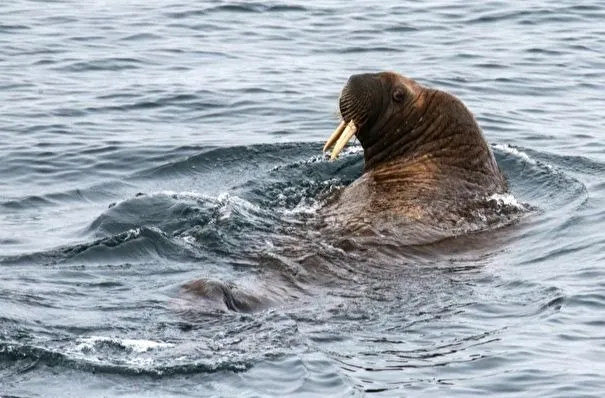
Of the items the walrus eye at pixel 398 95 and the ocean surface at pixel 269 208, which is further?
the walrus eye at pixel 398 95

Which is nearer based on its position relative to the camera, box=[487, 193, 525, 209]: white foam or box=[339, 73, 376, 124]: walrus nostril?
box=[487, 193, 525, 209]: white foam

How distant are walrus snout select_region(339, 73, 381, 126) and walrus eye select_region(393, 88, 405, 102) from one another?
0.22 meters

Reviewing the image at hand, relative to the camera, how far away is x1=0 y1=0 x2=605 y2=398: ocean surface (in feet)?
29.2

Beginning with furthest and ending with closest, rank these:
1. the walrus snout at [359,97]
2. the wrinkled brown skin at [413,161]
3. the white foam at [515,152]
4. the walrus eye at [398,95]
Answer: the white foam at [515,152] < the walrus eye at [398,95] < the walrus snout at [359,97] < the wrinkled brown skin at [413,161]

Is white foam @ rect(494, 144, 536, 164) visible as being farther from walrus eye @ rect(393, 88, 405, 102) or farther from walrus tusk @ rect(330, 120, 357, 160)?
walrus tusk @ rect(330, 120, 357, 160)

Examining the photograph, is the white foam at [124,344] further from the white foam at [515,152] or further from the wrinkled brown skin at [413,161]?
the white foam at [515,152]

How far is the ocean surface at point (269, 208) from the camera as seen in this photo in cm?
889

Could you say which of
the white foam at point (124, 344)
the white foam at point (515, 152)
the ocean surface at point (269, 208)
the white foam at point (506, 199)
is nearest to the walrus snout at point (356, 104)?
the ocean surface at point (269, 208)

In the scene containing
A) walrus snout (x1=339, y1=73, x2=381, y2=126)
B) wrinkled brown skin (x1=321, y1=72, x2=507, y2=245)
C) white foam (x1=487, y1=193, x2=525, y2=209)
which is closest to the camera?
wrinkled brown skin (x1=321, y1=72, x2=507, y2=245)

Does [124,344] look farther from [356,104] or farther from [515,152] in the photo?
[515,152]

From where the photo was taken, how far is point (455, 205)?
1255 centimetres

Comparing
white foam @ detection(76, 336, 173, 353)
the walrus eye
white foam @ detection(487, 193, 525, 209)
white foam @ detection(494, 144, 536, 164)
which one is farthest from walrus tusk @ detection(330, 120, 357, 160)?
white foam @ detection(76, 336, 173, 353)

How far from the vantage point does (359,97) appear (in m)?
13.1

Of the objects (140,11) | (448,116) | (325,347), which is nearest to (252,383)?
(325,347)
